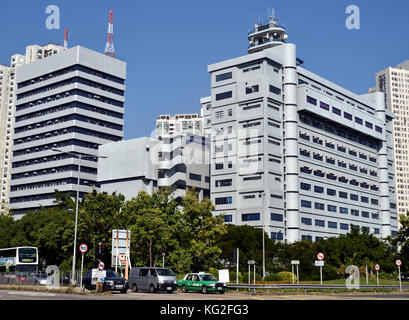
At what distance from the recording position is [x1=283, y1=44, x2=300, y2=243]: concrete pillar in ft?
354

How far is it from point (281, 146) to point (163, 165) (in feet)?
85.1

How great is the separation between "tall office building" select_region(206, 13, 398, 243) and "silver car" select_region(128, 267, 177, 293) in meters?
60.0

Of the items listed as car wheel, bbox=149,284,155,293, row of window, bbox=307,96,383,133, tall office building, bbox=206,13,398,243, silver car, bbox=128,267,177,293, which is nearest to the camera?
silver car, bbox=128,267,177,293

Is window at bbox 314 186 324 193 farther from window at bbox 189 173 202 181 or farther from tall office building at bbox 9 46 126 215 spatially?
tall office building at bbox 9 46 126 215

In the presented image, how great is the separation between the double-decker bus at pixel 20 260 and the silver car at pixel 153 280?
77.9 ft

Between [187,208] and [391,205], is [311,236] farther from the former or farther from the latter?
[187,208]

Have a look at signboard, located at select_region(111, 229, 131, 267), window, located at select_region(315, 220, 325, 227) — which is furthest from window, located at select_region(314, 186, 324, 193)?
signboard, located at select_region(111, 229, 131, 267)

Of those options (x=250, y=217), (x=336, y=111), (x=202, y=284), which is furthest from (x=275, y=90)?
(x=202, y=284)

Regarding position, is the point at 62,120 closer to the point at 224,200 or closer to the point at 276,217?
the point at 224,200

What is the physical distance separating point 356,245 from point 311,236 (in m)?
24.4

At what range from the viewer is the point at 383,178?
14300cm

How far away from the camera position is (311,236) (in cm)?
11181

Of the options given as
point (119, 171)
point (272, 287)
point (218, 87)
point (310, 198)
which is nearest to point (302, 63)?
point (218, 87)

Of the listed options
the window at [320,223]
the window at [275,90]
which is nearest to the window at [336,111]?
the window at [275,90]
